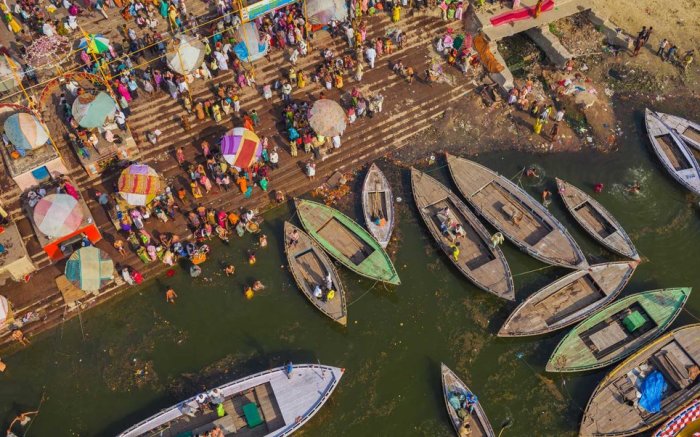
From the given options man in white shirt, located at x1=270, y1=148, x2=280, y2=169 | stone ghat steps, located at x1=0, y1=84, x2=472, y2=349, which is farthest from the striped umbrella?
stone ghat steps, located at x1=0, y1=84, x2=472, y2=349

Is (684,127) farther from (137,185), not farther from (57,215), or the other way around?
(57,215)

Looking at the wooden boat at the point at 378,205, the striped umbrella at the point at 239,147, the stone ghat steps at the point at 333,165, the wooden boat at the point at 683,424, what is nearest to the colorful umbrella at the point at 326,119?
the stone ghat steps at the point at 333,165

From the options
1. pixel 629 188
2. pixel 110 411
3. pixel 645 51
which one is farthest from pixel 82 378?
pixel 645 51

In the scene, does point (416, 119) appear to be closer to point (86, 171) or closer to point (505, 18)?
point (505, 18)

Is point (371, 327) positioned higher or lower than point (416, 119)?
lower

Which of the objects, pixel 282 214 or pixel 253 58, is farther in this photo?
pixel 253 58

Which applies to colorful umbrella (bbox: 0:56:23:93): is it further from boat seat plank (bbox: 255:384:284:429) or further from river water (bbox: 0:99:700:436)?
boat seat plank (bbox: 255:384:284:429)
